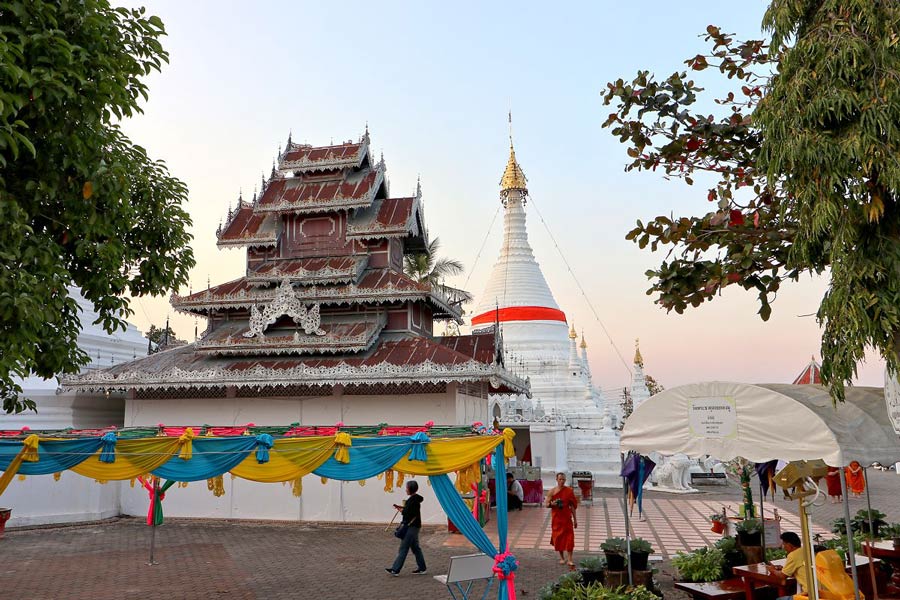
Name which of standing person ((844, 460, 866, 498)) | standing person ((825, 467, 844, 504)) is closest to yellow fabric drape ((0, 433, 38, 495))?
standing person ((825, 467, 844, 504))

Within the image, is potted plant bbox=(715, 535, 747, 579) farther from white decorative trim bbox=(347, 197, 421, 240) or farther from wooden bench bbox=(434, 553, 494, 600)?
white decorative trim bbox=(347, 197, 421, 240)

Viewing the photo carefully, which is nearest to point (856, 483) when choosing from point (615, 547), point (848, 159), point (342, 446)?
point (615, 547)

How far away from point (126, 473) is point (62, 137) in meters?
4.85

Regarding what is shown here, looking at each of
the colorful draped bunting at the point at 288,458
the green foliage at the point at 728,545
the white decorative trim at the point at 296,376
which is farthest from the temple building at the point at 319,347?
the colorful draped bunting at the point at 288,458

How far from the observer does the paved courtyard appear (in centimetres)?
1063

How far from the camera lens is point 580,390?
98.6 ft

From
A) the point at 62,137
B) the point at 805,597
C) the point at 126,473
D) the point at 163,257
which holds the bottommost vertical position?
the point at 805,597

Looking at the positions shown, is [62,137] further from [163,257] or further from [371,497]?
[371,497]

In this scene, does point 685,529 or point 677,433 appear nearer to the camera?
point 677,433

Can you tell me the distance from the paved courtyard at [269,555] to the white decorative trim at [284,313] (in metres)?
5.28

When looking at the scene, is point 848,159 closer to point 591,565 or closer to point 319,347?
point 591,565

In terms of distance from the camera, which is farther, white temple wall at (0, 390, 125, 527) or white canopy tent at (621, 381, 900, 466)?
white temple wall at (0, 390, 125, 527)

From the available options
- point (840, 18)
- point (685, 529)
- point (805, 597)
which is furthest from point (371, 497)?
point (840, 18)

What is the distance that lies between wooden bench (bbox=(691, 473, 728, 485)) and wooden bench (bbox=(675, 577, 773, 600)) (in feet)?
60.0
